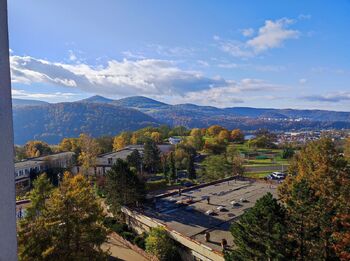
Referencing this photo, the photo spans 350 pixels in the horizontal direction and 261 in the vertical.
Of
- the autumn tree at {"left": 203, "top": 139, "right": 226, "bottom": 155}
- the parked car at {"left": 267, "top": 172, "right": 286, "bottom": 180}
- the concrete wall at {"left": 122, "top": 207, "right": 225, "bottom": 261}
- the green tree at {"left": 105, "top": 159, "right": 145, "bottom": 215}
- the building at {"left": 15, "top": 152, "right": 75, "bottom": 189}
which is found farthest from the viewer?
the autumn tree at {"left": 203, "top": 139, "right": 226, "bottom": 155}

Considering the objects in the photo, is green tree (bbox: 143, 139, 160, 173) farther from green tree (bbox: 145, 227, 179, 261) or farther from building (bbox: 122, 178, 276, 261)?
green tree (bbox: 145, 227, 179, 261)

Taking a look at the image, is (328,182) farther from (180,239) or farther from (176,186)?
(176,186)

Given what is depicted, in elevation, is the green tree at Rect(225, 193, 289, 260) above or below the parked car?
above

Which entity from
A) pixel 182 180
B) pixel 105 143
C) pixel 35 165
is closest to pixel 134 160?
pixel 182 180

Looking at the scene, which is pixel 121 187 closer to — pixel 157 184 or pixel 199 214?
pixel 199 214

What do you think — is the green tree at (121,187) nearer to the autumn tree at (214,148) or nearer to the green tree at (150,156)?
the green tree at (150,156)

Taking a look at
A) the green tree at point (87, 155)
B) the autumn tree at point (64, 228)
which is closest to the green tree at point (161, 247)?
the autumn tree at point (64, 228)

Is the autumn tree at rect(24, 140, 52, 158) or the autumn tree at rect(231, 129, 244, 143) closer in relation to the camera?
the autumn tree at rect(24, 140, 52, 158)

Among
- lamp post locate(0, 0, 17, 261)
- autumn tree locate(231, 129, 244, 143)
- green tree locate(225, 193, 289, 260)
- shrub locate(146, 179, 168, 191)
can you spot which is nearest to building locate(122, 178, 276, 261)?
green tree locate(225, 193, 289, 260)
